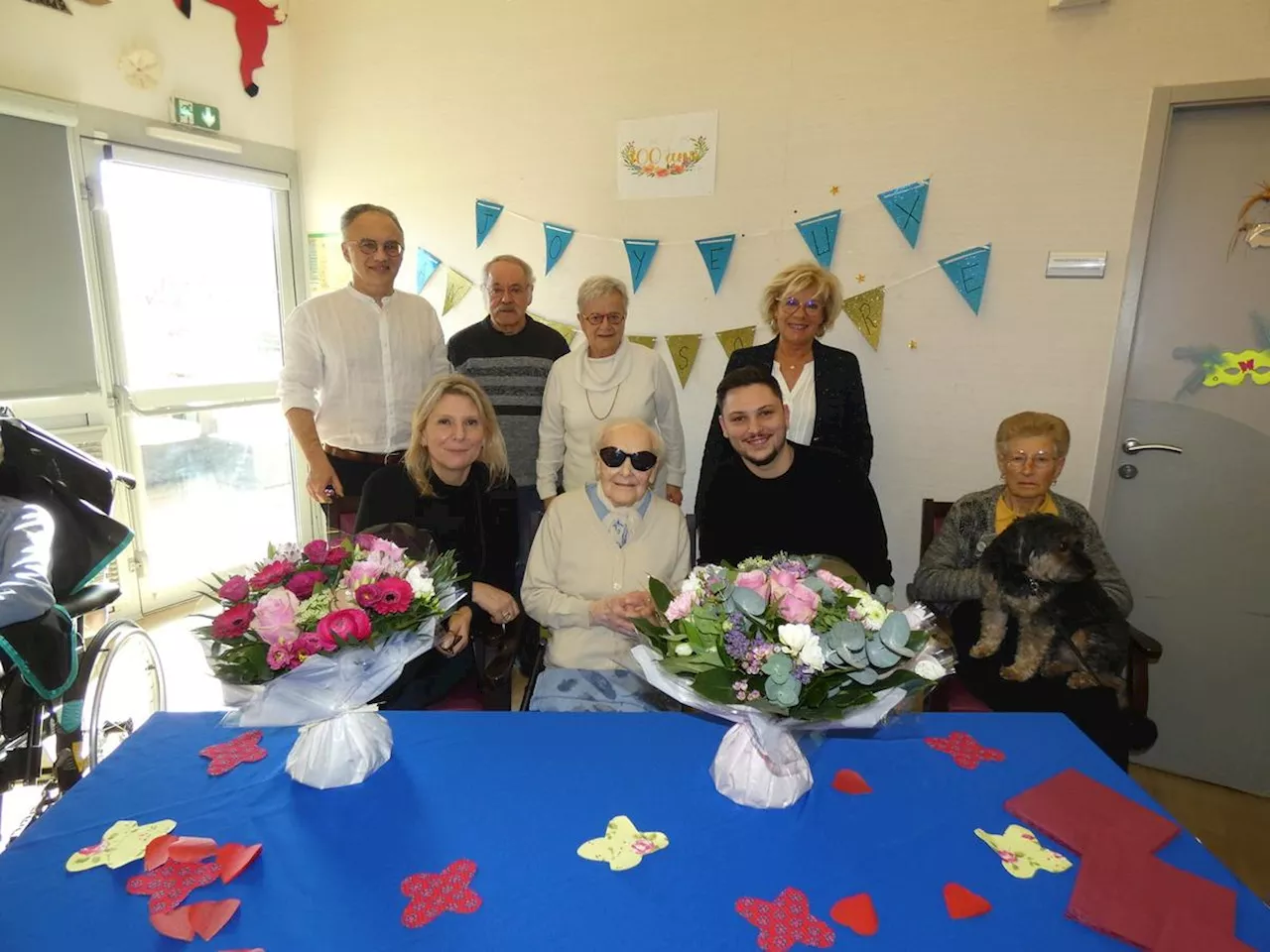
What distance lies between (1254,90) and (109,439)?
4.76 metres

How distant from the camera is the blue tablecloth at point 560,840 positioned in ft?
3.23

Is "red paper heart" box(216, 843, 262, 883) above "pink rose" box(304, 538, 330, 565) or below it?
below

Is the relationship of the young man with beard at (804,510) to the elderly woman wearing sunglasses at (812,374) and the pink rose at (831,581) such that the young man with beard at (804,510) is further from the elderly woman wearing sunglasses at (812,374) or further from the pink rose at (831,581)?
the pink rose at (831,581)

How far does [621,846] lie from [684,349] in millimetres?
2566

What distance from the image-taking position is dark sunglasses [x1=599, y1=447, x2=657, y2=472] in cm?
202

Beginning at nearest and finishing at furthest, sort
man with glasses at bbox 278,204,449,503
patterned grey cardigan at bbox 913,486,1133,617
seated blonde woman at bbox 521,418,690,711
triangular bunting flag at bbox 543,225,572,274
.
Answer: seated blonde woman at bbox 521,418,690,711 < patterned grey cardigan at bbox 913,486,1133,617 < man with glasses at bbox 278,204,449,503 < triangular bunting flag at bbox 543,225,572,274

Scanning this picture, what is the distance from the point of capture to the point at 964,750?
4.54 feet

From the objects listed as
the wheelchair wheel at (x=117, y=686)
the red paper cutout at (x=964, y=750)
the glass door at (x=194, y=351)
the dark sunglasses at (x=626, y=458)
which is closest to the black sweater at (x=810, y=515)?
the dark sunglasses at (x=626, y=458)

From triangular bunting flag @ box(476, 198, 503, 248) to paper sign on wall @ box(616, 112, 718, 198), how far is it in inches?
26.4

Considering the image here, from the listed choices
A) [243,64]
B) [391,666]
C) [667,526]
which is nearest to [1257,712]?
[667,526]

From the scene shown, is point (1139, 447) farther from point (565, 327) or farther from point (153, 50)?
point (153, 50)

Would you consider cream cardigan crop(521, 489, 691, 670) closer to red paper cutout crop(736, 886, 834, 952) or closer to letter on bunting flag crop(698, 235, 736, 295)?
red paper cutout crop(736, 886, 834, 952)

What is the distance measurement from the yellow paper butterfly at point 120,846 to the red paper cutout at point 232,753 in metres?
0.14

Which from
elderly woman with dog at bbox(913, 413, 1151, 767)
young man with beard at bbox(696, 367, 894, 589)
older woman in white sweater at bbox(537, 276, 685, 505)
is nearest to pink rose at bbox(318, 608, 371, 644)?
young man with beard at bbox(696, 367, 894, 589)
